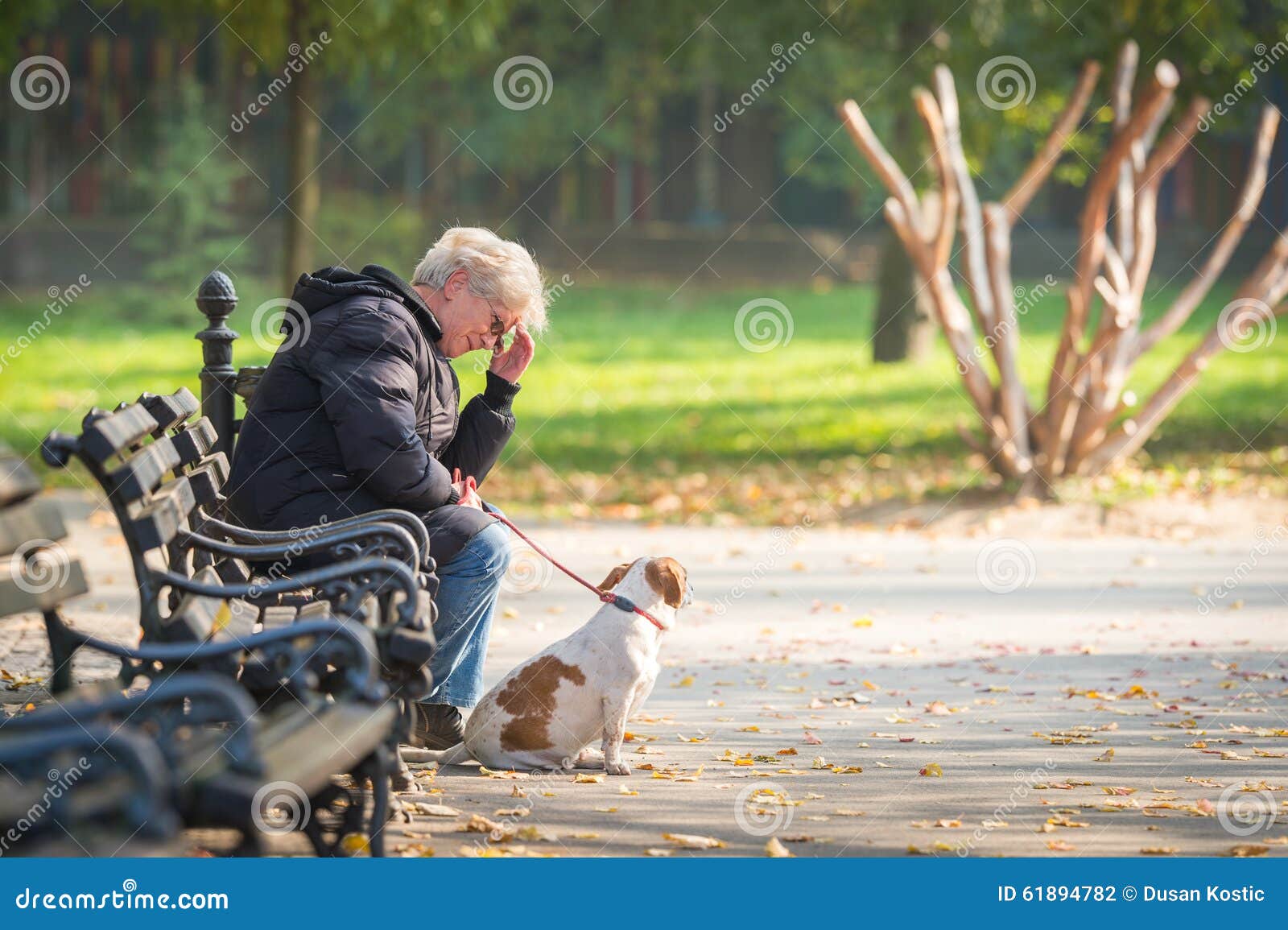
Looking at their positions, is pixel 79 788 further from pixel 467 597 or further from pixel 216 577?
pixel 467 597

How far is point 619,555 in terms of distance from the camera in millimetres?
9172

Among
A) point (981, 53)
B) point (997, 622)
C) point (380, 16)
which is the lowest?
point (997, 622)

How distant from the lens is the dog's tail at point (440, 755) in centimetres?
478

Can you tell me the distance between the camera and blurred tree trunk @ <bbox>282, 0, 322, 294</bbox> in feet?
42.6

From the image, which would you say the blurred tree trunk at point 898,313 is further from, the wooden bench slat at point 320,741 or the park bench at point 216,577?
the wooden bench slat at point 320,741

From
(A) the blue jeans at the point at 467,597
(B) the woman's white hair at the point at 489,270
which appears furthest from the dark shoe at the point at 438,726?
(B) the woman's white hair at the point at 489,270

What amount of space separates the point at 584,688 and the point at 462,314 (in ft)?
4.17

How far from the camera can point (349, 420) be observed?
4402 mm

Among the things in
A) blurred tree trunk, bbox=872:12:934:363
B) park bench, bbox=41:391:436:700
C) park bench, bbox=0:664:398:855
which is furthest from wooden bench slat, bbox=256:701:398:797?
blurred tree trunk, bbox=872:12:934:363

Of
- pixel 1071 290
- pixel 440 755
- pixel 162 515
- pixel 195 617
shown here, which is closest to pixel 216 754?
pixel 195 617

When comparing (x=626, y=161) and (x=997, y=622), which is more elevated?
(x=626, y=161)

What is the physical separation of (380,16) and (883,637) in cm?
832
